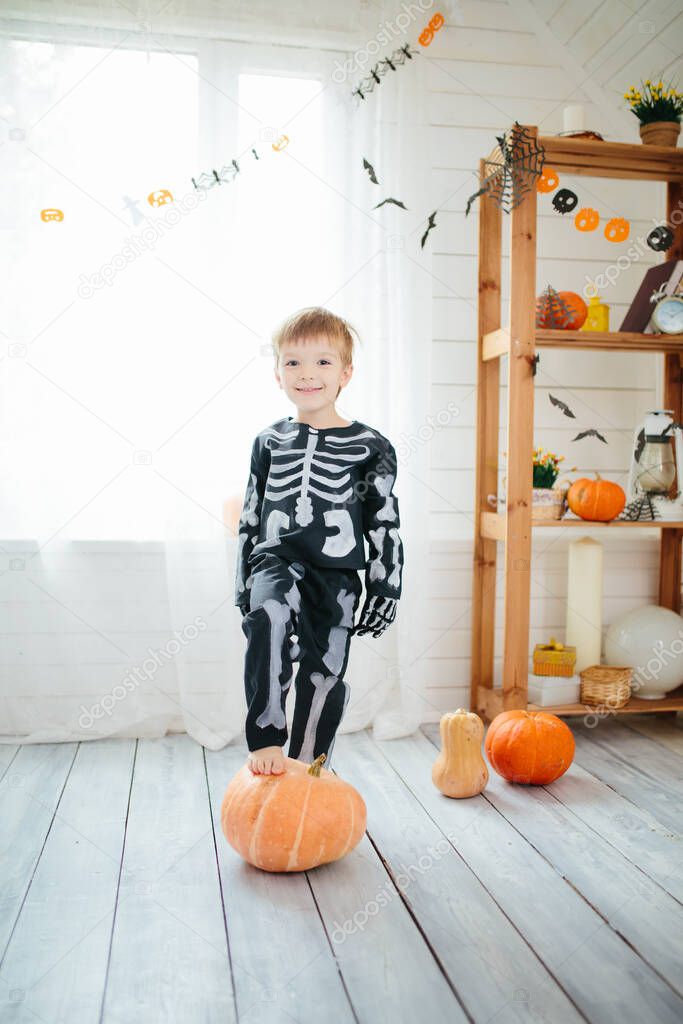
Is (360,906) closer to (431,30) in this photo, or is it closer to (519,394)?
(519,394)

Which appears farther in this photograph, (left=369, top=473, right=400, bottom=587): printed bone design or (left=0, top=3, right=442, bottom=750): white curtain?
(left=0, top=3, right=442, bottom=750): white curtain

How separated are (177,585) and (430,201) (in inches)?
59.9

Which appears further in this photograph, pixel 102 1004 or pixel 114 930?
pixel 114 930

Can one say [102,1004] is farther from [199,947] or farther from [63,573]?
[63,573]

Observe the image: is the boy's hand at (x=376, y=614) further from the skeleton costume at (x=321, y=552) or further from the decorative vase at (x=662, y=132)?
the decorative vase at (x=662, y=132)

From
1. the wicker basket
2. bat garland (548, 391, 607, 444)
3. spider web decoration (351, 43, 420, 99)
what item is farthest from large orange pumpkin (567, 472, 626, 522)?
spider web decoration (351, 43, 420, 99)

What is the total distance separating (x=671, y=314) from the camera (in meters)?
2.84

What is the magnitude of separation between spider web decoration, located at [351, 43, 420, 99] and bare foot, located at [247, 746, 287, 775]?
81.6 inches

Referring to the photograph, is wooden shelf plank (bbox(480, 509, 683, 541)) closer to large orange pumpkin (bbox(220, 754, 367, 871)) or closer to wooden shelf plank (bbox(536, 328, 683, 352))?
wooden shelf plank (bbox(536, 328, 683, 352))

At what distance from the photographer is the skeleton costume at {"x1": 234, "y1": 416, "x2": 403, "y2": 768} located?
210cm

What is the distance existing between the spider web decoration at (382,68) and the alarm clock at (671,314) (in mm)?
1139

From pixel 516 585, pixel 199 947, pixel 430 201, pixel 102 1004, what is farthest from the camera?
pixel 430 201

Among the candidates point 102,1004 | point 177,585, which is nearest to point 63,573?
point 177,585

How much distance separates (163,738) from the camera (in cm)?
284
